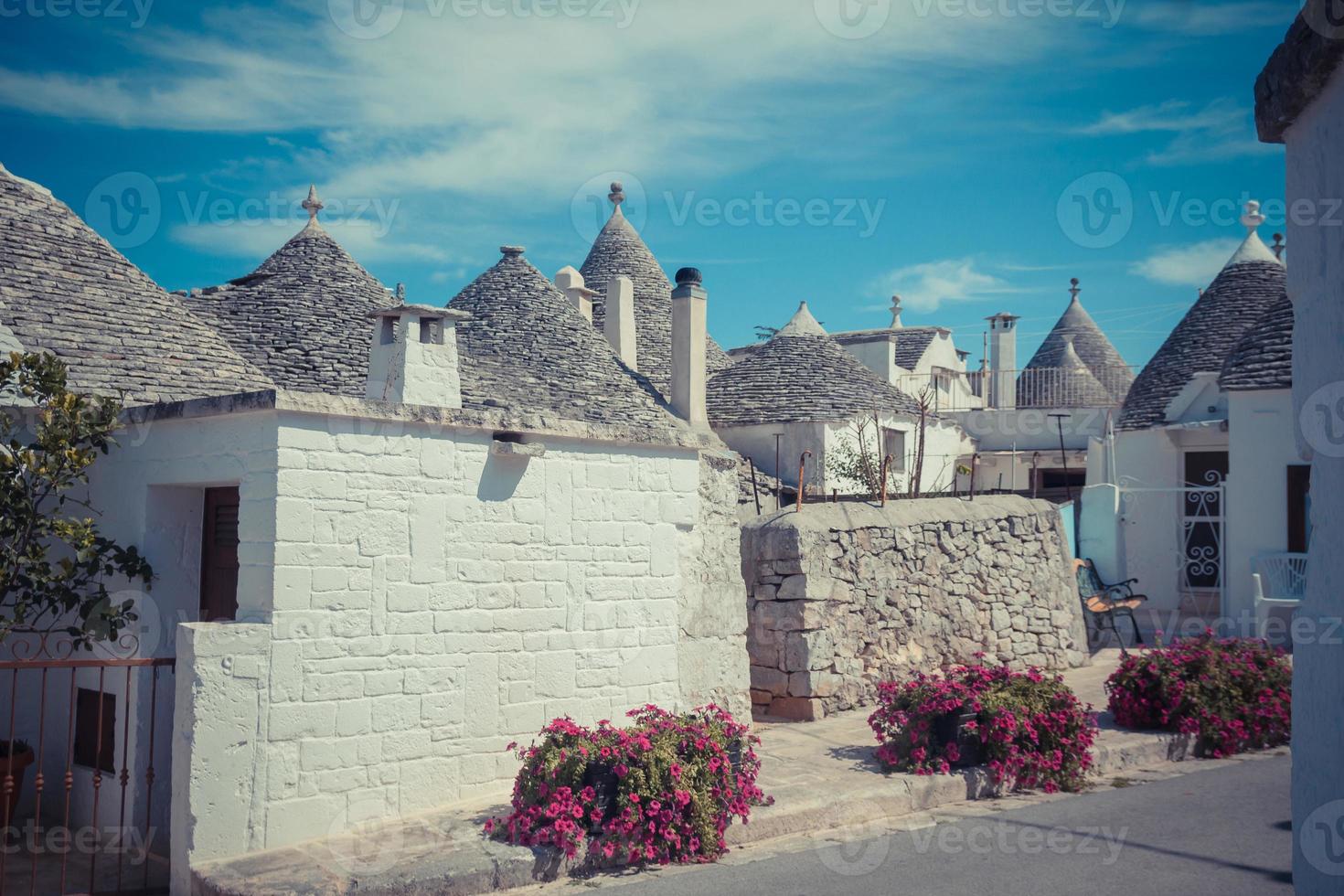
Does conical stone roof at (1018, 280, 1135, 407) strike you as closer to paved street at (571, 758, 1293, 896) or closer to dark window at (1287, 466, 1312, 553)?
dark window at (1287, 466, 1312, 553)

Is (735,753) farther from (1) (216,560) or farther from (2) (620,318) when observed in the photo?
(2) (620,318)

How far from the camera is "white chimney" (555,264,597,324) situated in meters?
24.0

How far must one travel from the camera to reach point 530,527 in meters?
7.20

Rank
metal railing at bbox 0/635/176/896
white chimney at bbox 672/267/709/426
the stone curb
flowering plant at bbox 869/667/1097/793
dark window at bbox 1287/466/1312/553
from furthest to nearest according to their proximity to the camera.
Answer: white chimney at bbox 672/267/709/426
dark window at bbox 1287/466/1312/553
flowering plant at bbox 869/667/1097/793
metal railing at bbox 0/635/176/896
the stone curb

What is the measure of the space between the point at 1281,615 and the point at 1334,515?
43.8ft

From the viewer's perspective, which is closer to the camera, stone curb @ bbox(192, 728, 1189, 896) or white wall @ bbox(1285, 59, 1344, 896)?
white wall @ bbox(1285, 59, 1344, 896)

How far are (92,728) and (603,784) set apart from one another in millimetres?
3463

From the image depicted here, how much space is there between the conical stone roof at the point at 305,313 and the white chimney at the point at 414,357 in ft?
11.2

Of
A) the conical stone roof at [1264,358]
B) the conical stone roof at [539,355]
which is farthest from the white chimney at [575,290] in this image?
the conical stone roof at [1264,358]

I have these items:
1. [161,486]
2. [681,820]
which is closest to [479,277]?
[161,486]

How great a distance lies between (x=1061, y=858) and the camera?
6.09m

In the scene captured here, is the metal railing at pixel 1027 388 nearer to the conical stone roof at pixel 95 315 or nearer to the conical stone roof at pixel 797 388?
the conical stone roof at pixel 797 388

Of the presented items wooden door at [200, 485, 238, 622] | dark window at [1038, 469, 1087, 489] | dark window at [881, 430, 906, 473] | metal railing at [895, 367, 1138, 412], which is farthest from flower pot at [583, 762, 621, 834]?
metal railing at [895, 367, 1138, 412]

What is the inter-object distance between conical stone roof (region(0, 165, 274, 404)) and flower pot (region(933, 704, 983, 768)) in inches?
255
